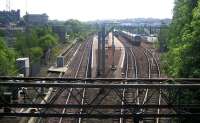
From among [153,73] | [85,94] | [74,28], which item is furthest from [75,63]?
[74,28]

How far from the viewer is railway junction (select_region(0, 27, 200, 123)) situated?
1404cm

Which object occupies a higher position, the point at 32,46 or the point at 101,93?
the point at 32,46

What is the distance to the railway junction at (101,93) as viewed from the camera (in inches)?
553

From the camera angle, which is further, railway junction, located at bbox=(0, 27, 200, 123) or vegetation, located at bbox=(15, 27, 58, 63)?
vegetation, located at bbox=(15, 27, 58, 63)

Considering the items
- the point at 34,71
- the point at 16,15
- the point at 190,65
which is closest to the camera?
the point at 190,65

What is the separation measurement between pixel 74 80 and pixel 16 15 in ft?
426

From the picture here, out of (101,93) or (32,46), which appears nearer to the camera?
(101,93)

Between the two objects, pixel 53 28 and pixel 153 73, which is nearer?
pixel 153 73

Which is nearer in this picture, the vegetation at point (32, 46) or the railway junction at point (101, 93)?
the railway junction at point (101, 93)

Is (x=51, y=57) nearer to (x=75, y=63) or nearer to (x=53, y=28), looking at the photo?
Result: (x=75, y=63)

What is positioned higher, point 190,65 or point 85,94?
point 190,65

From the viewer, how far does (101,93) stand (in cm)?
2611

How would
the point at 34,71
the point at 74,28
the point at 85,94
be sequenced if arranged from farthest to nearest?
1. the point at 74,28
2. the point at 34,71
3. the point at 85,94

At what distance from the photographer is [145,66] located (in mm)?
→ 38938
